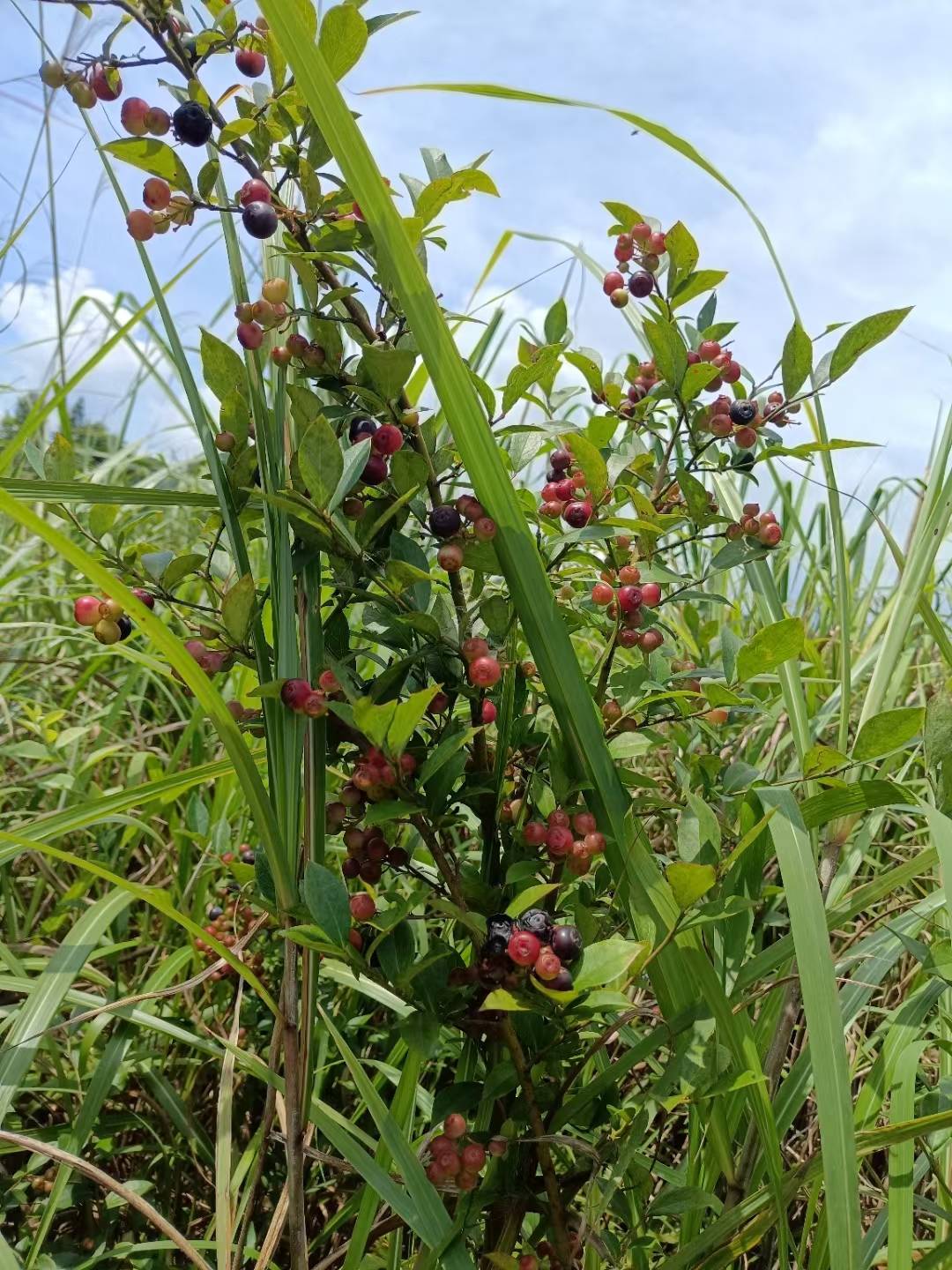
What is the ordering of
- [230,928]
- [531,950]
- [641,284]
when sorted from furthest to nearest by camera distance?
[230,928]
[641,284]
[531,950]

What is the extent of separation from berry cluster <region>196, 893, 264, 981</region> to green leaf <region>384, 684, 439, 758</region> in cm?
59

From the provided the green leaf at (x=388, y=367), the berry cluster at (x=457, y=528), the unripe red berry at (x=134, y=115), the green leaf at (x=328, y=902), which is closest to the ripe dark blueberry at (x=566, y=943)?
the green leaf at (x=328, y=902)

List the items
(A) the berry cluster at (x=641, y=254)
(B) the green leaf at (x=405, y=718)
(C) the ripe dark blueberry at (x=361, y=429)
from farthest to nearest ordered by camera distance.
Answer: (A) the berry cluster at (x=641, y=254)
(C) the ripe dark blueberry at (x=361, y=429)
(B) the green leaf at (x=405, y=718)

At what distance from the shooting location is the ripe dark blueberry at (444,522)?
1.95 feet

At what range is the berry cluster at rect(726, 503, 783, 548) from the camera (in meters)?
0.70

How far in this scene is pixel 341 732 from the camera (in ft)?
2.10

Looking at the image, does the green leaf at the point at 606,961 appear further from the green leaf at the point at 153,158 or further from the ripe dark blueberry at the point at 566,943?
the green leaf at the point at 153,158

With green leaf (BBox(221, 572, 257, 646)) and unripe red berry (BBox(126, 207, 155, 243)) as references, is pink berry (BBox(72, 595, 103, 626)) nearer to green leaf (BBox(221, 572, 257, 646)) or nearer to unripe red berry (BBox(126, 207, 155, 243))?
green leaf (BBox(221, 572, 257, 646))

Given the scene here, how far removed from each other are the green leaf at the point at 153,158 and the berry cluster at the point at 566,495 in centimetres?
31

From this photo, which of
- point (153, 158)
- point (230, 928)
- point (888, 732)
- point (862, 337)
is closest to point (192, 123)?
point (153, 158)

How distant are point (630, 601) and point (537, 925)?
218 millimetres

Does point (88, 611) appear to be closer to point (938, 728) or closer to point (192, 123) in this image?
point (192, 123)

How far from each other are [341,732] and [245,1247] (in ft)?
1.81

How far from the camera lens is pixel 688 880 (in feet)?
1.79
